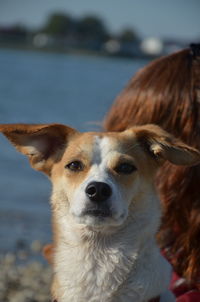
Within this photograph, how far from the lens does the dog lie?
3.66m

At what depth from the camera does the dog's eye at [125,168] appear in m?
3.78

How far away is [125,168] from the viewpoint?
3805mm

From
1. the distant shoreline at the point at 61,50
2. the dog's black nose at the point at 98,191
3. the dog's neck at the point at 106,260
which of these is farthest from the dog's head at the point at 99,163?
the distant shoreline at the point at 61,50

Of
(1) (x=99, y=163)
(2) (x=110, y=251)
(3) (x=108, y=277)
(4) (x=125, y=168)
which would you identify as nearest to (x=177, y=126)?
(4) (x=125, y=168)

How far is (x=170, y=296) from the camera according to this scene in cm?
380

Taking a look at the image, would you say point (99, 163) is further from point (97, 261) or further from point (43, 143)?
point (97, 261)

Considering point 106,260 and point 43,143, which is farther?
point 43,143

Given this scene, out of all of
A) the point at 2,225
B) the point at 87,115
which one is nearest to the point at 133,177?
the point at 2,225

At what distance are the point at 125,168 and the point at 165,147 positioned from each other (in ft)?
0.89

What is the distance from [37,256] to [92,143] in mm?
4518

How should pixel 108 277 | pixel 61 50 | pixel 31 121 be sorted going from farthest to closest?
pixel 61 50, pixel 31 121, pixel 108 277

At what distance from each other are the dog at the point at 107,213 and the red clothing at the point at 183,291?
0.69m

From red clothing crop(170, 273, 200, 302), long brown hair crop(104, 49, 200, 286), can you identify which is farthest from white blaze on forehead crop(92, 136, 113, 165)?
red clothing crop(170, 273, 200, 302)

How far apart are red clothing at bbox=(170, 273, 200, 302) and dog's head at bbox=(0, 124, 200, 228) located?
37.8 inches
